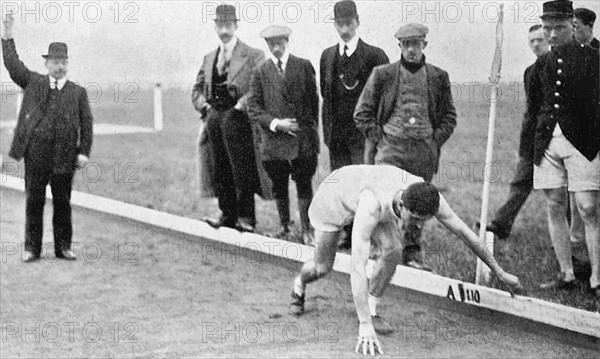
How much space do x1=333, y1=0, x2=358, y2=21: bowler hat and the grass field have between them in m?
1.08

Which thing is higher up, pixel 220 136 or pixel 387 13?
pixel 387 13

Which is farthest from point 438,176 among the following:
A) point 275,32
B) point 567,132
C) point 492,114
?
point 567,132

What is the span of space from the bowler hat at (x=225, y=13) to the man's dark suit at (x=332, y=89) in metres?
0.94

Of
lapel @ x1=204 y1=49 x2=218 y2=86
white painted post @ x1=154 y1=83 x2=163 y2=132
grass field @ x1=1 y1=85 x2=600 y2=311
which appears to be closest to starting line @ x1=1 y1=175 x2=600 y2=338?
grass field @ x1=1 y1=85 x2=600 y2=311

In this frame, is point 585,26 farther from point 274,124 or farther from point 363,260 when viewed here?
point 274,124

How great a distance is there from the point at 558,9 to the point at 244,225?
11.1 feet

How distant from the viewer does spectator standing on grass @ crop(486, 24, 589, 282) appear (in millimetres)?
6457

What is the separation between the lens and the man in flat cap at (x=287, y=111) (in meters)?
7.61

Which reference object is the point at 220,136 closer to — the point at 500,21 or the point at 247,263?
the point at 247,263

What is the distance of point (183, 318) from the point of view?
20.3 ft

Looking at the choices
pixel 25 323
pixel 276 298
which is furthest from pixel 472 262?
pixel 25 323

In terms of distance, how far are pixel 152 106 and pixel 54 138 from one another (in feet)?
26.3

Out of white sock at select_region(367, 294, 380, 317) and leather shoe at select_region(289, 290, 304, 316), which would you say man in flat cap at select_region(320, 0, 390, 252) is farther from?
white sock at select_region(367, 294, 380, 317)

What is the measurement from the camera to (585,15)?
611 centimetres
